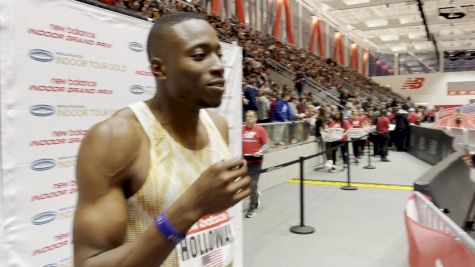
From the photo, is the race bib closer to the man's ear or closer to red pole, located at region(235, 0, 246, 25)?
the man's ear

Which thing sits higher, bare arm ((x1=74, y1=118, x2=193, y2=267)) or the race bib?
bare arm ((x1=74, y1=118, x2=193, y2=267))

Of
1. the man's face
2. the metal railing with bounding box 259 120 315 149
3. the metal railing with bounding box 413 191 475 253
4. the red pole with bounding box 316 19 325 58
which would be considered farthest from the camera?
the red pole with bounding box 316 19 325 58

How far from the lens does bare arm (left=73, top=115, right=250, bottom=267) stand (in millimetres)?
952

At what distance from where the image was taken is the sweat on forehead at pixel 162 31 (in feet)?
3.75

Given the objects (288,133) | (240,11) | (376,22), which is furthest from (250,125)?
(376,22)

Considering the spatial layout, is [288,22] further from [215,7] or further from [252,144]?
[252,144]

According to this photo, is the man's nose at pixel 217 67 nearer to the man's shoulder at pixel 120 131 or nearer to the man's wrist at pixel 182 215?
the man's shoulder at pixel 120 131

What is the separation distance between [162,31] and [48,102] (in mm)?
1437

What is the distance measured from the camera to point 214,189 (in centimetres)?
96


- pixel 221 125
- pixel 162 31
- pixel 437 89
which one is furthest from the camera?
pixel 437 89

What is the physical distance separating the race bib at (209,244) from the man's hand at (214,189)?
0.33 m

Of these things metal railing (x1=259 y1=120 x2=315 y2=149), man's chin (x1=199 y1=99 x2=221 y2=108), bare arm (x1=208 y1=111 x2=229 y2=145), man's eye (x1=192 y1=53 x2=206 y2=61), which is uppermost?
man's eye (x1=192 y1=53 x2=206 y2=61)

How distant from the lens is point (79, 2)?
2.47 meters

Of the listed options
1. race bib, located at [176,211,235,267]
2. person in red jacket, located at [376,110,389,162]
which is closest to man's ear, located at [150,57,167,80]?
race bib, located at [176,211,235,267]
